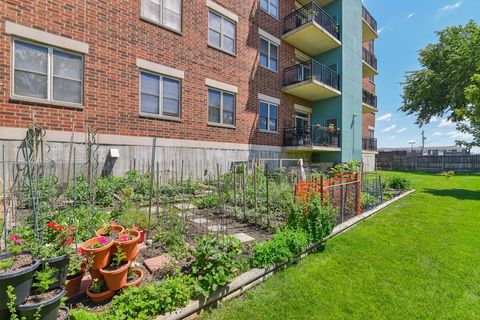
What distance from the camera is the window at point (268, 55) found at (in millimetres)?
12880

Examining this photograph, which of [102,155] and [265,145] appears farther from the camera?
[265,145]

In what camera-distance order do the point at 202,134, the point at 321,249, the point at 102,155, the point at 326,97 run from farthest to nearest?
the point at 326,97
the point at 202,134
the point at 102,155
the point at 321,249

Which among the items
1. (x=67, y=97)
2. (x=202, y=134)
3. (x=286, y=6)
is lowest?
(x=202, y=134)

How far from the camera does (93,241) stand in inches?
111

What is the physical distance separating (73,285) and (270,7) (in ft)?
49.0

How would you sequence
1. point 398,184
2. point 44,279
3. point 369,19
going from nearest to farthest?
point 44,279, point 398,184, point 369,19

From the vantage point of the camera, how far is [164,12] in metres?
9.09

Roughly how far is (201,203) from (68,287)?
14.1 ft

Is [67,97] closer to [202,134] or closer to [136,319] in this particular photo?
[202,134]

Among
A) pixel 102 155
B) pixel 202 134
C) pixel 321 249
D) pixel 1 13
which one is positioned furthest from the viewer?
pixel 202 134

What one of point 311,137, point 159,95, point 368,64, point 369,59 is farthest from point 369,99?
point 159,95

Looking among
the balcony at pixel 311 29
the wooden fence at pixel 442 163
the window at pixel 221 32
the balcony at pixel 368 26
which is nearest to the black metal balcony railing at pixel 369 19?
the balcony at pixel 368 26

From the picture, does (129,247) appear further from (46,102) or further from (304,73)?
(304,73)

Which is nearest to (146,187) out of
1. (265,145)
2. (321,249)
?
(321,249)
